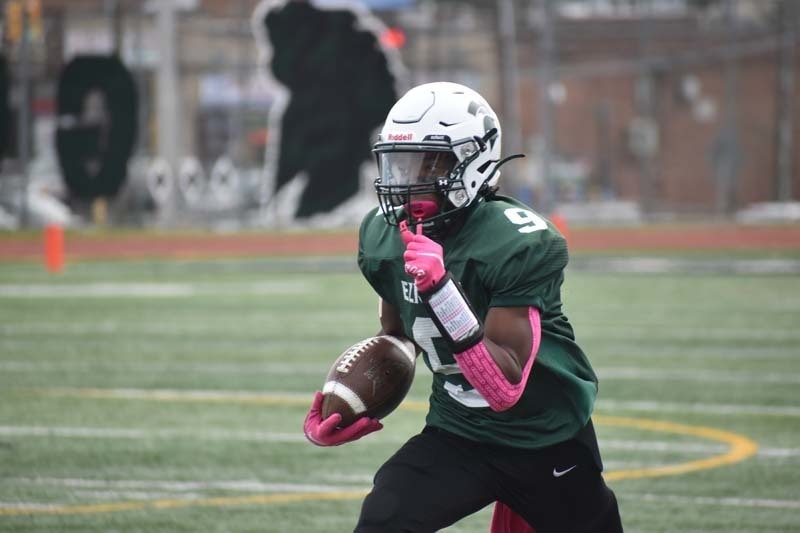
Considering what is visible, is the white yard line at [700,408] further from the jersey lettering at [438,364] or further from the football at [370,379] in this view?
the jersey lettering at [438,364]

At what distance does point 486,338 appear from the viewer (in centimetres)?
393

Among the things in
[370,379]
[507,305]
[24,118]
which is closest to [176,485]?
[370,379]

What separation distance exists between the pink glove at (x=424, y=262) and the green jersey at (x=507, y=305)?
8.9 inches

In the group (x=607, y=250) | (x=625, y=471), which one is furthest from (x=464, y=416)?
(x=607, y=250)

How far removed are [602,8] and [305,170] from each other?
18.3 m

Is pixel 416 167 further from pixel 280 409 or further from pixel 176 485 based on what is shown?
pixel 280 409

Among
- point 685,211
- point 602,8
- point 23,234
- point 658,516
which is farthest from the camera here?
point 602,8

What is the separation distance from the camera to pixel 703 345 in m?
12.0

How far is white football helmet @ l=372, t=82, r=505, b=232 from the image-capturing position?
412cm

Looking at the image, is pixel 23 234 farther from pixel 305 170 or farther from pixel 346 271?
pixel 346 271

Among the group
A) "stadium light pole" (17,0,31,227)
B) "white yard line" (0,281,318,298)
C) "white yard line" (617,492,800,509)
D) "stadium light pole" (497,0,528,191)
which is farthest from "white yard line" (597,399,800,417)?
"stadium light pole" (17,0,31,227)

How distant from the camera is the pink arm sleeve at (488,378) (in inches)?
151

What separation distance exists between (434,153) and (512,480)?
0.97 meters

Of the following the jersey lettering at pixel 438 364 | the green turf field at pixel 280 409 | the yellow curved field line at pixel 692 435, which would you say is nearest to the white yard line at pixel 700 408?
the green turf field at pixel 280 409
